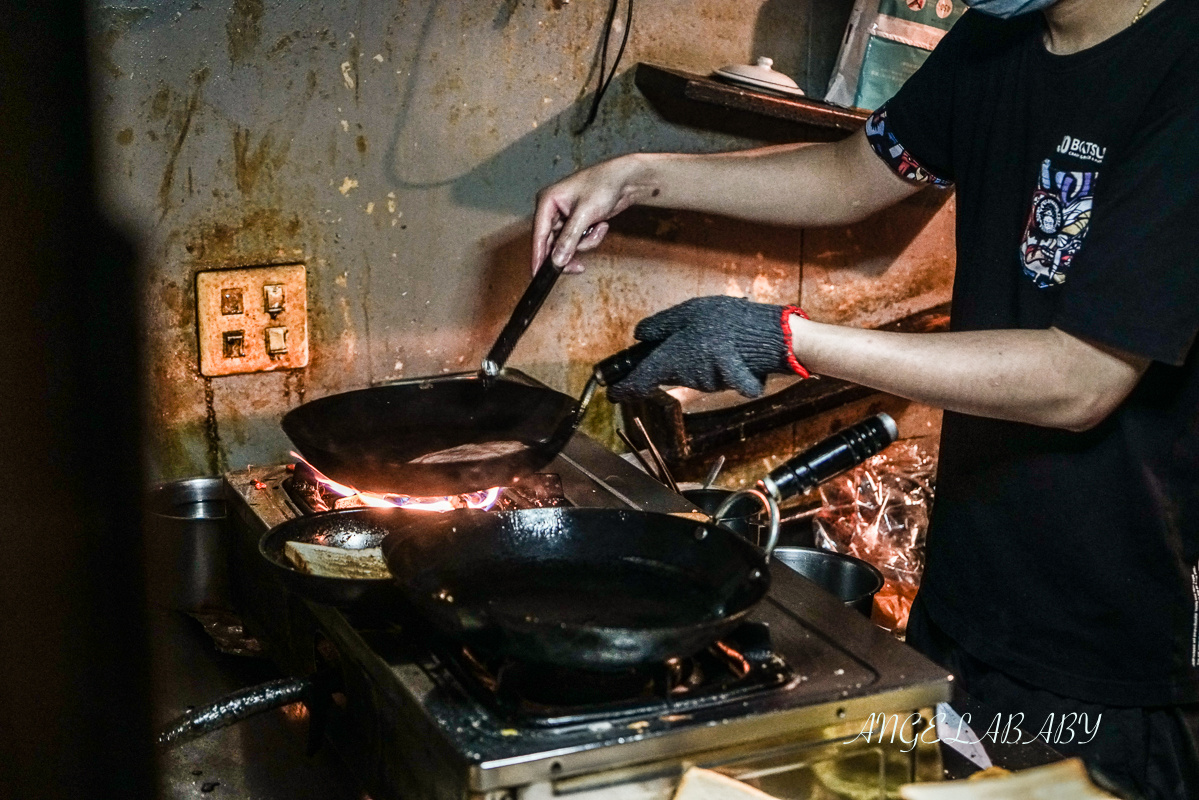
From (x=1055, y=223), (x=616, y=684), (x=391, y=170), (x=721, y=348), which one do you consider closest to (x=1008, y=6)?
(x=1055, y=223)

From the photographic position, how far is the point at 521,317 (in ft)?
6.06

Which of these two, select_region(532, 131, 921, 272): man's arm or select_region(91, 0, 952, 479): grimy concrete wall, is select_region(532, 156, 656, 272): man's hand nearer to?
select_region(532, 131, 921, 272): man's arm

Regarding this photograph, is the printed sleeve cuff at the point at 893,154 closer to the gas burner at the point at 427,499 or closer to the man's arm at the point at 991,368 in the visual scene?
the man's arm at the point at 991,368

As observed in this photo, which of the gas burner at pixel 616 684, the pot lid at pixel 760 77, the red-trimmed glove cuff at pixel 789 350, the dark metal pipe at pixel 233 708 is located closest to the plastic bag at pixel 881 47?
the pot lid at pixel 760 77

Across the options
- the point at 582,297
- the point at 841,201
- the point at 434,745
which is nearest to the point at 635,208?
the point at 582,297

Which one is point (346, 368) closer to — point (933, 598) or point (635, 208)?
point (635, 208)

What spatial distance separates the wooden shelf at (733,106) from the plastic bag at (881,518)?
2.73 ft

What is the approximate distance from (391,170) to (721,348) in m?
1.05

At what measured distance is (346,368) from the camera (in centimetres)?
235

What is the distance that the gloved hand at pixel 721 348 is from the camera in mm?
1559

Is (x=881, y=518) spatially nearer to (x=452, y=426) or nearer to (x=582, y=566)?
(x=452, y=426)

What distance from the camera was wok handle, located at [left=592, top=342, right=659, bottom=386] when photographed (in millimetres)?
1633

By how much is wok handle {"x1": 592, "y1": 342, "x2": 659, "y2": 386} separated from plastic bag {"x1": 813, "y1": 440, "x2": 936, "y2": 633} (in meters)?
1.03

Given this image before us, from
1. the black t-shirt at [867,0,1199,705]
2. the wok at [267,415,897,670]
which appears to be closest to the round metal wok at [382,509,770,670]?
the wok at [267,415,897,670]
